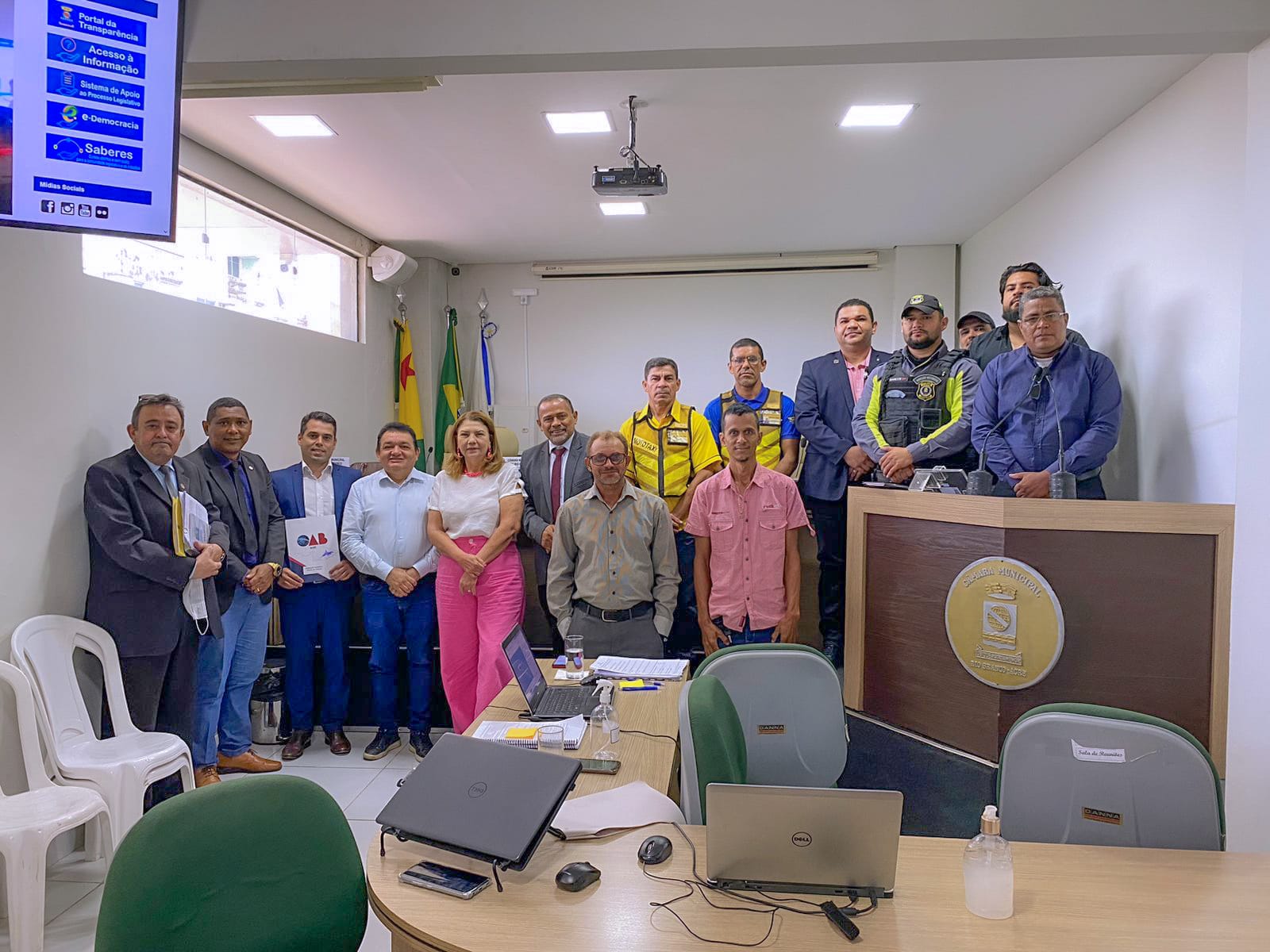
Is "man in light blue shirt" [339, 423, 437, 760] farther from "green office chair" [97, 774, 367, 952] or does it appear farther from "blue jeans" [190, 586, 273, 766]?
"green office chair" [97, 774, 367, 952]

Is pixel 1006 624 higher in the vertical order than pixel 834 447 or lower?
lower

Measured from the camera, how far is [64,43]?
233 centimetres

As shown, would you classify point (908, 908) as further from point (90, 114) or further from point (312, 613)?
point (312, 613)

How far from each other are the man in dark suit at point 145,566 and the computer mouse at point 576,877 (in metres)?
2.36

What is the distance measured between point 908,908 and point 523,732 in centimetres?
118

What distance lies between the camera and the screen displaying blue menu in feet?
7.46

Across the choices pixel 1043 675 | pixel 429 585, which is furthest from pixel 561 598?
pixel 1043 675

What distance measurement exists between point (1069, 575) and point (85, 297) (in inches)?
160

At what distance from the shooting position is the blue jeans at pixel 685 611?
4.11 meters

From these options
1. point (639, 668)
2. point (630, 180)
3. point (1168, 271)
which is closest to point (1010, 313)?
point (1168, 271)

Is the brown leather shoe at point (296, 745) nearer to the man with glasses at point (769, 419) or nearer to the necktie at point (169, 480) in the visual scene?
the necktie at point (169, 480)

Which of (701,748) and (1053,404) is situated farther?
(1053,404)

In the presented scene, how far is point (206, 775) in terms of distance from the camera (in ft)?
11.9

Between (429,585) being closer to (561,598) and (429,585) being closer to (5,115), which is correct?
(561,598)
